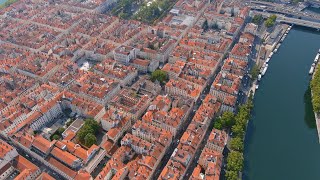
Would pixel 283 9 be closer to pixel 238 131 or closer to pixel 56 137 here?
pixel 238 131

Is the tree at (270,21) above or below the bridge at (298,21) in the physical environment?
above

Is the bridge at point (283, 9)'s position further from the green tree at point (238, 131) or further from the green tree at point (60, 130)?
the green tree at point (60, 130)

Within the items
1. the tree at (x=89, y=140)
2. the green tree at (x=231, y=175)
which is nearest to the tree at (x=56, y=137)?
the tree at (x=89, y=140)

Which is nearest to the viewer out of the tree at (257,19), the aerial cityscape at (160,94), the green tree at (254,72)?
the aerial cityscape at (160,94)

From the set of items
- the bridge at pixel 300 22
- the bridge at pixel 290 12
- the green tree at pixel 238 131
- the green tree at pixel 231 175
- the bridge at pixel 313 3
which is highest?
the bridge at pixel 313 3

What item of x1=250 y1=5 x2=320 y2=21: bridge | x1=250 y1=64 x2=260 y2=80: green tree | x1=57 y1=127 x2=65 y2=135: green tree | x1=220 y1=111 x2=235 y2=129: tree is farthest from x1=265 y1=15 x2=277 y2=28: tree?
x1=57 y1=127 x2=65 y2=135: green tree

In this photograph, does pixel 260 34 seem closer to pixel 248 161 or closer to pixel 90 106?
pixel 248 161

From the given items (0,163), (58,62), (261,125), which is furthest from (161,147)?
(58,62)
